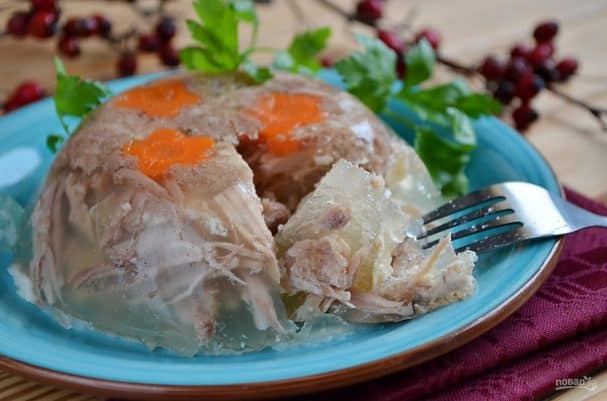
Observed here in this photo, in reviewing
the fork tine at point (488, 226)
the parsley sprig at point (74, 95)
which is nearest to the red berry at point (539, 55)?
the fork tine at point (488, 226)

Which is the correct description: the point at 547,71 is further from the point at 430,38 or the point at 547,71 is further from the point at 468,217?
the point at 468,217

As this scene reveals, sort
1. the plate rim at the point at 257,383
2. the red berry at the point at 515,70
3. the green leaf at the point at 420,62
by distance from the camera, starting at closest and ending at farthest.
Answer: the plate rim at the point at 257,383 → the green leaf at the point at 420,62 → the red berry at the point at 515,70

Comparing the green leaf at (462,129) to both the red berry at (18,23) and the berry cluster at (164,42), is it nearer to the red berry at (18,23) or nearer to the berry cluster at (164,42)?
the berry cluster at (164,42)

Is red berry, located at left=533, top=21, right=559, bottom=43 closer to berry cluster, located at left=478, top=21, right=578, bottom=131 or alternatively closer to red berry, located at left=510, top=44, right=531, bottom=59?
berry cluster, located at left=478, top=21, right=578, bottom=131

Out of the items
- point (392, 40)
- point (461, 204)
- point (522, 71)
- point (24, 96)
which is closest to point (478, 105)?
point (461, 204)

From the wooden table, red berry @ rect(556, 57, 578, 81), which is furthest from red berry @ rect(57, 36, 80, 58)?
red berry @ rect(556, 57, 578, 81)

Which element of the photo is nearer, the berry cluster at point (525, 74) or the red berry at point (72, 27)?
the berry cluster at point (525, 74)

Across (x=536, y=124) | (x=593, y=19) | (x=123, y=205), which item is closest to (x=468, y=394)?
(x=123, y=205)
